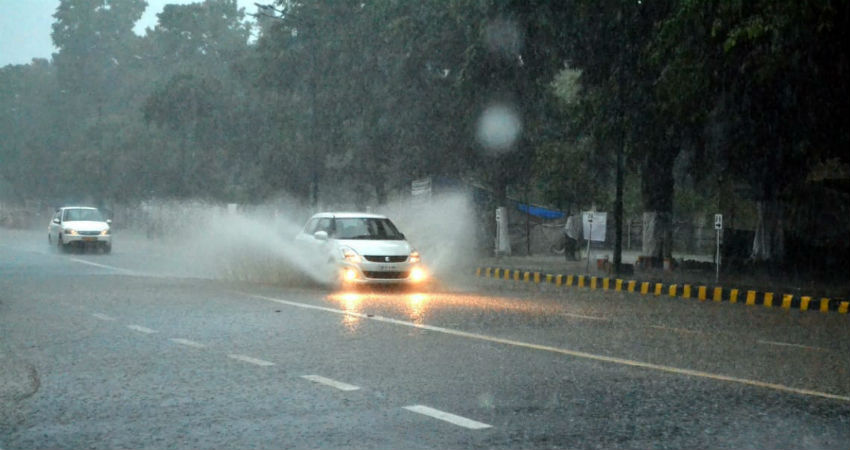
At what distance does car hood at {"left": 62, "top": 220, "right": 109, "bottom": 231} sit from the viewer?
118 ft

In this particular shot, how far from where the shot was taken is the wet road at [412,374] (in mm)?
7062

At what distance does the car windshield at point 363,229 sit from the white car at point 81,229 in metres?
17.3

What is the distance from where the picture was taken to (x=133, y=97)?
92.3m

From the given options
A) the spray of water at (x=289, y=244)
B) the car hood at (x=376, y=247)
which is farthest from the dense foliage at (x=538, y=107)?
the car hood at (x=376, y=247)

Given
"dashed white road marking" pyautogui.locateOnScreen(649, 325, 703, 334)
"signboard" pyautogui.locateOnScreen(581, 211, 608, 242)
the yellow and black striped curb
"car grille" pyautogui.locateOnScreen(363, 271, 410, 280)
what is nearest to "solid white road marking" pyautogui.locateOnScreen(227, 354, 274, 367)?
"dashed white road marking" pyautogui.locateOnScreen(649, 325, 703, 334)

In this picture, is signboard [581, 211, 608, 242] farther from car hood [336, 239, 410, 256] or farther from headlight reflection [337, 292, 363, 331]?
headlight reflection [337, 292, 363, 331]

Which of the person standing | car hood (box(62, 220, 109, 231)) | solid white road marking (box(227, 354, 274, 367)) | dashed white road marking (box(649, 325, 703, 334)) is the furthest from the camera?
car hood (box(62, 220, 109, 231))

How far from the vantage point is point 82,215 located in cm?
3744

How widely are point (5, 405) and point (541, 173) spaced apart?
100ft

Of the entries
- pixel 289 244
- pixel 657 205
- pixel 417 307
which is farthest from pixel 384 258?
pixel 657 205

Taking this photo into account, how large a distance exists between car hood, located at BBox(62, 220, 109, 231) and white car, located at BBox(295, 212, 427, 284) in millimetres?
17054

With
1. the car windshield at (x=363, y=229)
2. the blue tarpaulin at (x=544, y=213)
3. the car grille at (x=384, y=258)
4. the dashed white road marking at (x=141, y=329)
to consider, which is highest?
the blue tarpaulin at (x=544, y=213)

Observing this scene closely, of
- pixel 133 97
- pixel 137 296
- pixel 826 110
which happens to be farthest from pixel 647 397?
pixel 133 97

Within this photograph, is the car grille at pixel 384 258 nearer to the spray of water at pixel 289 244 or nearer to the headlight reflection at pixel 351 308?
the headlight reflection at pixel 351 308
